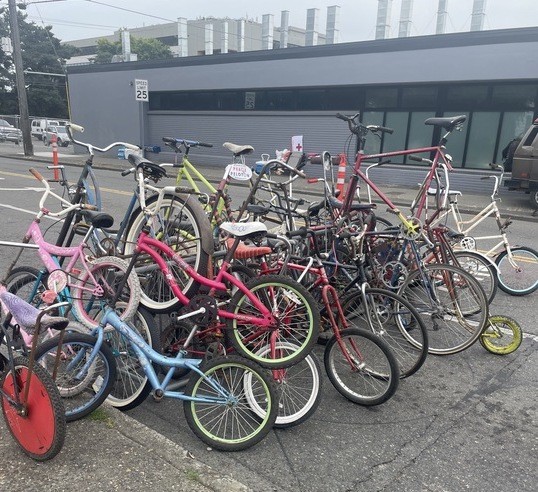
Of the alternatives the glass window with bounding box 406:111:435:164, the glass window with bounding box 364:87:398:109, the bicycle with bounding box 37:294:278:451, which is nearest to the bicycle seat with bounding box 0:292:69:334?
the bicycle with bounding box 37:294:278:451

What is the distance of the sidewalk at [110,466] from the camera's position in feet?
7.18

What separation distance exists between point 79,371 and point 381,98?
15.2 metres

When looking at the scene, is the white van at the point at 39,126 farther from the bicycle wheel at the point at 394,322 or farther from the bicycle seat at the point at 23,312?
the bicycle wheel at the point at 394,322

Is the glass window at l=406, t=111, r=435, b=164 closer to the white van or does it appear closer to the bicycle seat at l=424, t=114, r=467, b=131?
the bicycle seat at l=424, t=114, r=467, b=131

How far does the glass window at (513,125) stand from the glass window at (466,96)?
88 cm

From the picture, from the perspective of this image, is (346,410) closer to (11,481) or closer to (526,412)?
(526,412)

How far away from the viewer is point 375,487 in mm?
2451

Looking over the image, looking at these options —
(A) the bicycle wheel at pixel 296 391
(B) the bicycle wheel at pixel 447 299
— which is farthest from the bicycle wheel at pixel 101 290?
(B) the bicycle wheel at pixel 447 299

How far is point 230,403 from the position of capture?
2.74 meters

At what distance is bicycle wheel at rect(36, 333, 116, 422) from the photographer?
8.77ft

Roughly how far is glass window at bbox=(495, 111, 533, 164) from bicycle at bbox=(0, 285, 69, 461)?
14696 mm

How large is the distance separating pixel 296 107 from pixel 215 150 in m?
4.55

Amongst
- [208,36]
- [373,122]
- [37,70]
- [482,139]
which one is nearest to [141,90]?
[373,122]

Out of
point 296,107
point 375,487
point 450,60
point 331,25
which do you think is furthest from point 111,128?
point 331,25
